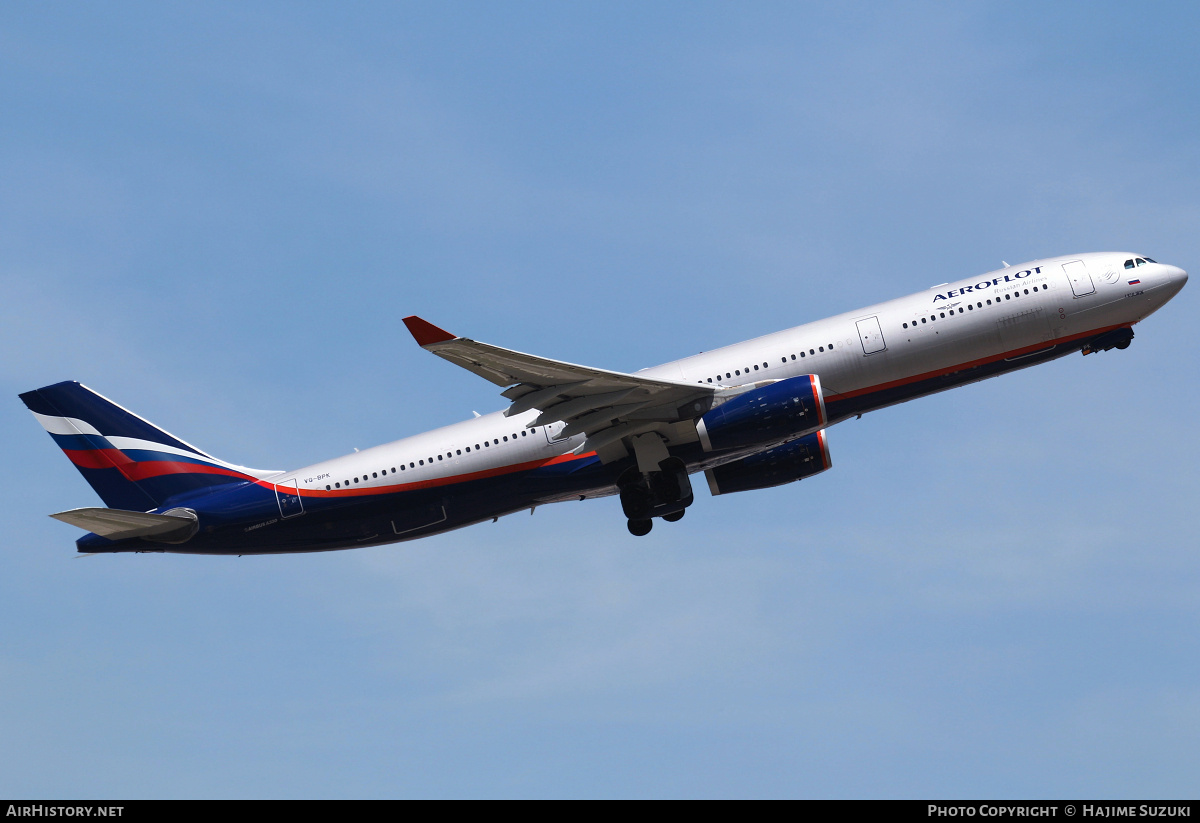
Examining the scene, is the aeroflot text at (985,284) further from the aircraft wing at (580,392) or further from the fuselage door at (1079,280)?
the aircraft wing at (580,392)

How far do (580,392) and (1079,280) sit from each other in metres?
15.9

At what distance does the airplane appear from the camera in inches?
1389

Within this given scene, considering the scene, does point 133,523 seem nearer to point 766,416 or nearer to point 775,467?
point 766,416

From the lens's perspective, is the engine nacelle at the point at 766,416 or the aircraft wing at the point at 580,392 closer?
the aircraft wing at the point at 580,392

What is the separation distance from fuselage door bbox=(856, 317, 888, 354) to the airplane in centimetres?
5

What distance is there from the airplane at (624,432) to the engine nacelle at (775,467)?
0.06 m

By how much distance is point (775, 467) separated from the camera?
132 feet


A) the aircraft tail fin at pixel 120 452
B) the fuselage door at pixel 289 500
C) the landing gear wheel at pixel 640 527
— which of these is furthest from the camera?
the aircraft tail fin at pixel 120 452

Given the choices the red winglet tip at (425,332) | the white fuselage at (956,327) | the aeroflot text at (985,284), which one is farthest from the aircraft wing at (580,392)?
the aeroflot text at (985,284)

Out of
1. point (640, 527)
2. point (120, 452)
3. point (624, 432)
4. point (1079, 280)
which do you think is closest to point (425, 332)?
point (624, 432)

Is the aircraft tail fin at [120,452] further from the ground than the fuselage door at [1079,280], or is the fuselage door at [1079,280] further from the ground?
the aircraft tail fin at [120,452]

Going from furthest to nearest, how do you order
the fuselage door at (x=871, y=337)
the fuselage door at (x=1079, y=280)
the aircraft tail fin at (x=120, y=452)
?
the aircraft tail fin at (x=120, y=452) < the fuselage door at (x=1079, y=280) < the fuselage door at (x=871, y=337)

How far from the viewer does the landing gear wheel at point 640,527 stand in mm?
39250

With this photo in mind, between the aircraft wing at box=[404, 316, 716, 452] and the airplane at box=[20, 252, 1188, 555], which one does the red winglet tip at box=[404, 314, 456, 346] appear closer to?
the aircraft wing at box=[404, 316, 716, 452]
